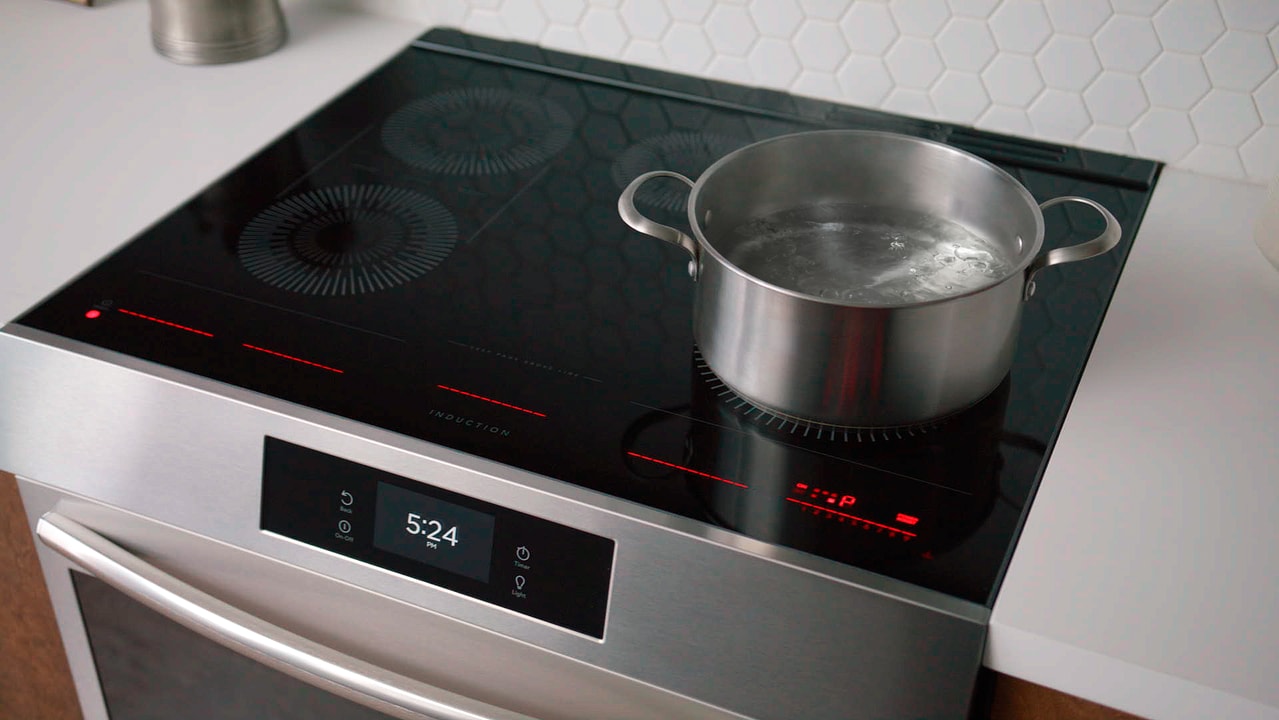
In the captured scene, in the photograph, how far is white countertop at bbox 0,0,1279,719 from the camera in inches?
28.2

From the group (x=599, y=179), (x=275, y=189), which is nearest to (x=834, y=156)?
(x=599, y=179)

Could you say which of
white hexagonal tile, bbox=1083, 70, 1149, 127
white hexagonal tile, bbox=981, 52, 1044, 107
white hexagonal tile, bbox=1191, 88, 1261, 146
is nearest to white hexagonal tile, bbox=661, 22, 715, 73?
white hexagonal tile, bbox=981, 52, 1044, 107

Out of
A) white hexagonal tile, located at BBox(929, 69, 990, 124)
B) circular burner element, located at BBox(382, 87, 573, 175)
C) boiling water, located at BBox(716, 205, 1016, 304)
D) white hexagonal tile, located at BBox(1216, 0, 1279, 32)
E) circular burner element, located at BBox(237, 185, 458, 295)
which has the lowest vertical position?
circular burner element, located at BBox(237, 185, 458, 295)

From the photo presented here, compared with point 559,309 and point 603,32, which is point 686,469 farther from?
point 603,32

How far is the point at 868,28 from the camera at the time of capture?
49.4 inches

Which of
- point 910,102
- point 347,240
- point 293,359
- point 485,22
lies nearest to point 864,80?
point 910,102

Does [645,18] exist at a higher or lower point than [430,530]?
higher

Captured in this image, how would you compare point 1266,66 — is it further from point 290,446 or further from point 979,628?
point 290,446

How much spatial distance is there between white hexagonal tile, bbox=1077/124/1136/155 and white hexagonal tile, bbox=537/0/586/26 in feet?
1.87

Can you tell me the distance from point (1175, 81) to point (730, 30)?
0.46 meters

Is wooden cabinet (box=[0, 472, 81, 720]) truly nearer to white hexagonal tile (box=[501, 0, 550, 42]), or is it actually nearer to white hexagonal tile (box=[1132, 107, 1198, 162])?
Answer: white hexagonal tile (box=[501, 0, 550, 42])

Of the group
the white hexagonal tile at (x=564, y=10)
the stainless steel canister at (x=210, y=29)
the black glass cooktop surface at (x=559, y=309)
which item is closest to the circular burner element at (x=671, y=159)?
the black glass cooktop surface at (x=559, y=309)

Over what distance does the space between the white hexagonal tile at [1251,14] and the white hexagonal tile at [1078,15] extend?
0.10 m

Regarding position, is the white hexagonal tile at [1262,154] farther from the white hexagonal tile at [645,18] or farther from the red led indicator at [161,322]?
the red led indicator at [161,322]
